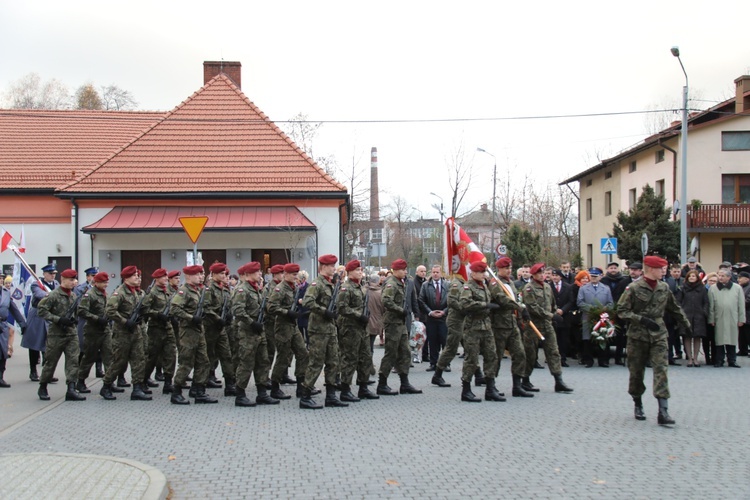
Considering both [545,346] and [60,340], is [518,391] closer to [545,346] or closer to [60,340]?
[545,346]

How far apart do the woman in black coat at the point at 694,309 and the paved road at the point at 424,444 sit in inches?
135

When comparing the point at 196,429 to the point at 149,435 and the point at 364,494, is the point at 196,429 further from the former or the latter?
the point at 364,494

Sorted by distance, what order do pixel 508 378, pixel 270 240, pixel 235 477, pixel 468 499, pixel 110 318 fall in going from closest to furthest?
pixel 468 499 → pixel 235 477 → pixel 110 318 → pixel 508 378 → pixel 270 240

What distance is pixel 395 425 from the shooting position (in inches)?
352

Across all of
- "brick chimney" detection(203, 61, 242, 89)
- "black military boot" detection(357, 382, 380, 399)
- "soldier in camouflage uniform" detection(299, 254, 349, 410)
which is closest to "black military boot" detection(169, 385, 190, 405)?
"soldier in camouflage uniform" detection(299, 254, 349, 410)

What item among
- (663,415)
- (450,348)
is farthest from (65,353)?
(663,415)

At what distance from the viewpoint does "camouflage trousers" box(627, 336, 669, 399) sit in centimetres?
899

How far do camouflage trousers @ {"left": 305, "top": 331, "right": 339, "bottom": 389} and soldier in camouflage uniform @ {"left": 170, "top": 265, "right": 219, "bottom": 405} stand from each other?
5.28 ft

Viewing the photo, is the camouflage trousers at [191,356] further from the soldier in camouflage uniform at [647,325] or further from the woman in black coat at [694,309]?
the woman in black coat at [694,309]

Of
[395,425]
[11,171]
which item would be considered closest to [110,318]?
[395,425]

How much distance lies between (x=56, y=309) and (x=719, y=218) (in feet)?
107

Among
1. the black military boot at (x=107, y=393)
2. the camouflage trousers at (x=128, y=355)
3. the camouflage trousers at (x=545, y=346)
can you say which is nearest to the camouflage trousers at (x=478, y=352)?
the camouflage trousers at (x=545, y=346)

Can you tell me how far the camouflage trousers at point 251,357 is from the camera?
1045 cm

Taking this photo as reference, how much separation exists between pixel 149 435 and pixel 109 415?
63.7 inches
